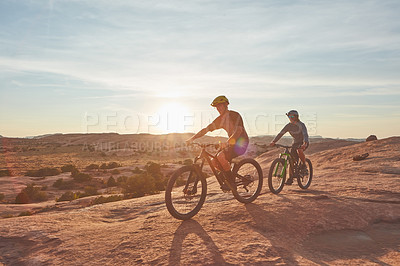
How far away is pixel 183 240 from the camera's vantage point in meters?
4.66

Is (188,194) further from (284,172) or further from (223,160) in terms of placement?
(284,172)

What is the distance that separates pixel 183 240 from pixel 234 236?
0.83m

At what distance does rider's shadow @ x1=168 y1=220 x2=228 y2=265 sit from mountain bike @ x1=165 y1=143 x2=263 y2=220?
34cm

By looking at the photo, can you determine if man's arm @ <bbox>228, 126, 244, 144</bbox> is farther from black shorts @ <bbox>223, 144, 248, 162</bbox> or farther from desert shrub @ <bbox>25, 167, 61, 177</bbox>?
desert shrub @ <bbox>25, 167, 61, 177</bbox>

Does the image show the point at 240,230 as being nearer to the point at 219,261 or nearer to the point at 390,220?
the point at 219,261

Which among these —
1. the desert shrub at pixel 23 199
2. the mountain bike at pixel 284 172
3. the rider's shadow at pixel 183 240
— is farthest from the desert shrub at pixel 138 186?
the rider's shadow at pixel 183 240

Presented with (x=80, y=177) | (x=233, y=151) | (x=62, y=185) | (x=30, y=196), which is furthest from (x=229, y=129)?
(x=80, y=177)

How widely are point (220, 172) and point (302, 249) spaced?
2.41 metres

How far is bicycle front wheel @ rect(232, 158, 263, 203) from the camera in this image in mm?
6699

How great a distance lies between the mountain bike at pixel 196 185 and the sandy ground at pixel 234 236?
0.25 meters

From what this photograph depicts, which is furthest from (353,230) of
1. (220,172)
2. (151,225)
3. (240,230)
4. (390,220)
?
(151,225)

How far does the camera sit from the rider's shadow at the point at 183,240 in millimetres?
3983

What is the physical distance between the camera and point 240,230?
5.04m

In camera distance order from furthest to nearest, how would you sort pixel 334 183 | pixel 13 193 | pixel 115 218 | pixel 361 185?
1. pixel 13 193
2. pixel 334 183
3. pixel 361 185
4. pixel 115 218
